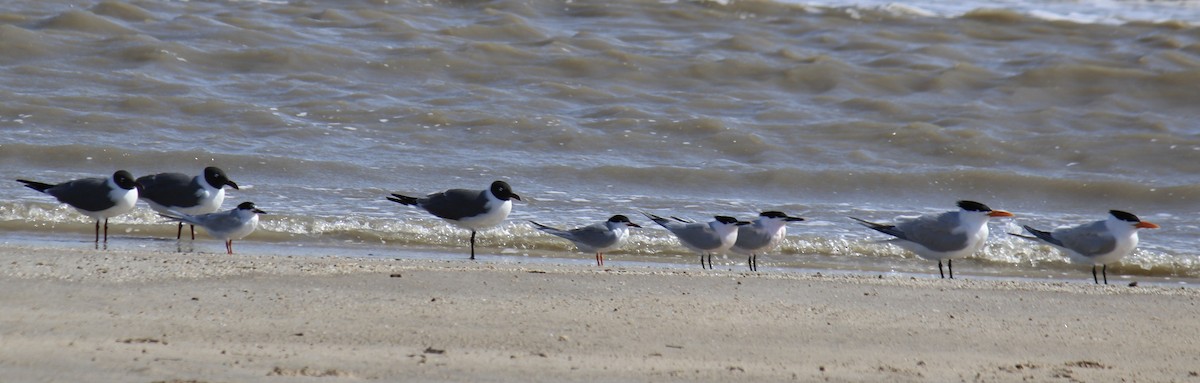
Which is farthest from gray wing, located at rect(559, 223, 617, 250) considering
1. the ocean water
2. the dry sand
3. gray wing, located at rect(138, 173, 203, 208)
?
gray wing, located at rect(138, 173, 203, 208)

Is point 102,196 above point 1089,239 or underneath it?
underneath

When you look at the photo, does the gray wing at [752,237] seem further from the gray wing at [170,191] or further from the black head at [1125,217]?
the gray wing at [170,191]

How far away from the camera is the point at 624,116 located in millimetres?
12297

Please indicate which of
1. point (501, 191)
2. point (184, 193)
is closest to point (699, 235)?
point (501, 191)

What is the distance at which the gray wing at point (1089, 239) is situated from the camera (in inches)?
304

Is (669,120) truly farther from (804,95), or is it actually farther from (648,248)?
(648,248)

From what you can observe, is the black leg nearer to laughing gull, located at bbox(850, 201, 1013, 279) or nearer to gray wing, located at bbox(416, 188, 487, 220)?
gray wing, located at bbox(416, 188, 487, 220)

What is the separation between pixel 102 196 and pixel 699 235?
3312 mm

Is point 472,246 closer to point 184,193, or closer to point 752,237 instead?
point 752,237

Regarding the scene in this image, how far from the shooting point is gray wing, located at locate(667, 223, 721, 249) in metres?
7.83

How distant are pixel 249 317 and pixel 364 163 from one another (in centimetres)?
541

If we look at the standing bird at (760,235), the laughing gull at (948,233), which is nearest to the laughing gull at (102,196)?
the standing bird at (760,235)

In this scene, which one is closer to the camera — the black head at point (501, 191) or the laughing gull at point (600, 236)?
the laughing gull at point (600, 236)

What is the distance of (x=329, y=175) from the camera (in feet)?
32.7
